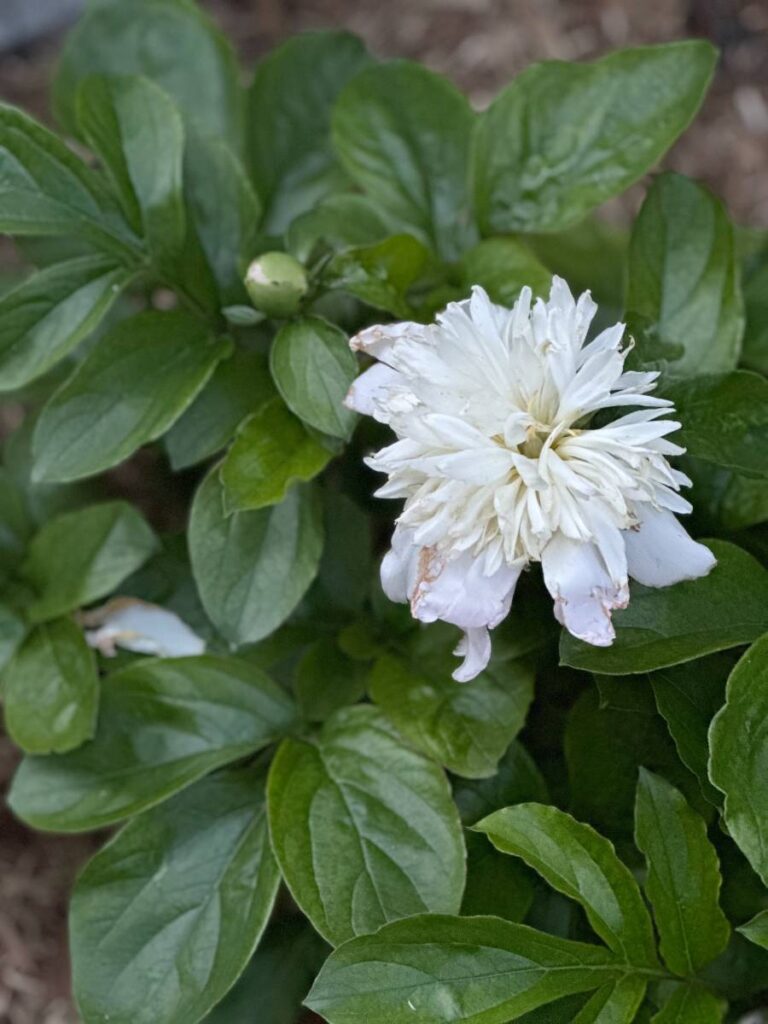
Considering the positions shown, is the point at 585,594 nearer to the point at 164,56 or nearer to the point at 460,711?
the point at 460,711

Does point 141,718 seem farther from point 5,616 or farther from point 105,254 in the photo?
point 105,254

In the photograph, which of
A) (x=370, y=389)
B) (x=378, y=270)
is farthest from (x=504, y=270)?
(x=370, y=389)

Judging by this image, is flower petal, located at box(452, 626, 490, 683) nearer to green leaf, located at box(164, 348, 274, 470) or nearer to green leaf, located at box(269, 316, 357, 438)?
green leaf, located at box(269, 316, 357, 438)

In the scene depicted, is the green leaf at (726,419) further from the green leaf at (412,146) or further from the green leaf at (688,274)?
the green leaf at (412,146)

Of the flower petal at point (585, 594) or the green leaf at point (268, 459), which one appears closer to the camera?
the flower petal at point (585, 594)

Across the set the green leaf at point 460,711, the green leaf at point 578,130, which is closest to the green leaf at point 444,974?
the green leaf at point 460,711

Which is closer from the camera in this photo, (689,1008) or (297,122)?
Result: (689,1008)

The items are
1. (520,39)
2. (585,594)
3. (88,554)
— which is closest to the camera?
(585,594)
